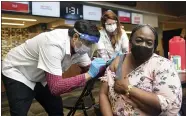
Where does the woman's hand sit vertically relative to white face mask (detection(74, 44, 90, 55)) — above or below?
below

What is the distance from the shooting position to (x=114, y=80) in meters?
1.16

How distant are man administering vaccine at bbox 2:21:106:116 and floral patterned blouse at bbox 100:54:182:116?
1.04ft

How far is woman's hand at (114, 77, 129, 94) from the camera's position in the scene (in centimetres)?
107

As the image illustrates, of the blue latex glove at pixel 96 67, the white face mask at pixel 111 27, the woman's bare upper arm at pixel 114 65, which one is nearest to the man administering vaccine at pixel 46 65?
the blue latex glove at pixel 96 67

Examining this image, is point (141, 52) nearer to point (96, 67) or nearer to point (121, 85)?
point (121, 85)

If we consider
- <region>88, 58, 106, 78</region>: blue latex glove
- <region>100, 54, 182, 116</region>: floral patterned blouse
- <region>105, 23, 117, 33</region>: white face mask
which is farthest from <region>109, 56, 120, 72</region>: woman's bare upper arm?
<region>105, 23, 117, 33</region>: white face mask

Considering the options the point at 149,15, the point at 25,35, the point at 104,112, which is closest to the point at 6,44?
the point at 25,35

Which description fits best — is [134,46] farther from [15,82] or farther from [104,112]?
[15,82]

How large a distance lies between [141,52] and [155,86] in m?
0.18

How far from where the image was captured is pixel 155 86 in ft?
3.49

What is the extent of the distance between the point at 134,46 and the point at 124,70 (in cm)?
14

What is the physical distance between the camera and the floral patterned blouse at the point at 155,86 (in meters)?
1.02

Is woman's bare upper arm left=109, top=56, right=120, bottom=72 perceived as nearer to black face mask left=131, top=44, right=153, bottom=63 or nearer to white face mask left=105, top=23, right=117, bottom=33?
black face mask left=131, top=44, right=153, bottom=63

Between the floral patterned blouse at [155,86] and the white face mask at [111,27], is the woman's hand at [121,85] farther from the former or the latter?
the white face mask at [111,27]
